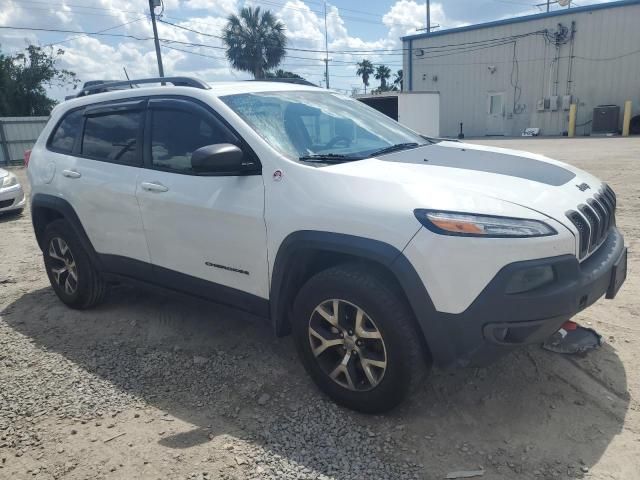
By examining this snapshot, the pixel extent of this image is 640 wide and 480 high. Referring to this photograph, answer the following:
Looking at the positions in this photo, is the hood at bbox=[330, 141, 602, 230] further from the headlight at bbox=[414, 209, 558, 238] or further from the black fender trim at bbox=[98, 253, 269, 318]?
the black fender trim at bbox=[98, 253, 269, 318]

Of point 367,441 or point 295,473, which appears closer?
point 295,473

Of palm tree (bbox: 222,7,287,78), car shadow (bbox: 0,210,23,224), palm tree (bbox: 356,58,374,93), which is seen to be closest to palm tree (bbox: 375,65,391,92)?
palm tree (bbox: 356,58,374,93)

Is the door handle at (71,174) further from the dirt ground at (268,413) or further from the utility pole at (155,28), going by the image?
the utility pole at (155,28)

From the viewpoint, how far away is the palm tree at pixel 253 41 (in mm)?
37281

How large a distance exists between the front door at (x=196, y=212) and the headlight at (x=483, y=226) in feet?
3.34

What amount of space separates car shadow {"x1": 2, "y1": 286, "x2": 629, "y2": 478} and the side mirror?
37.8 inches

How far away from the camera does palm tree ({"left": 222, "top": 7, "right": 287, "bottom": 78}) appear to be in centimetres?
3728

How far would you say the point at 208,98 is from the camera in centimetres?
324

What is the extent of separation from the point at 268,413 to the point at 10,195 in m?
8.34

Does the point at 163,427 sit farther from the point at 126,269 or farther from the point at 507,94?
the point at 507,94

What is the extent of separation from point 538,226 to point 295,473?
5.23 feet

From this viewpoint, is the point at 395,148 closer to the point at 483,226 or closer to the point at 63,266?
the point at 483,226

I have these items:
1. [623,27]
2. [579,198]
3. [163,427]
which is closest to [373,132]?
[579,198]

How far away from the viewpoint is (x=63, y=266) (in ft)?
14.5
